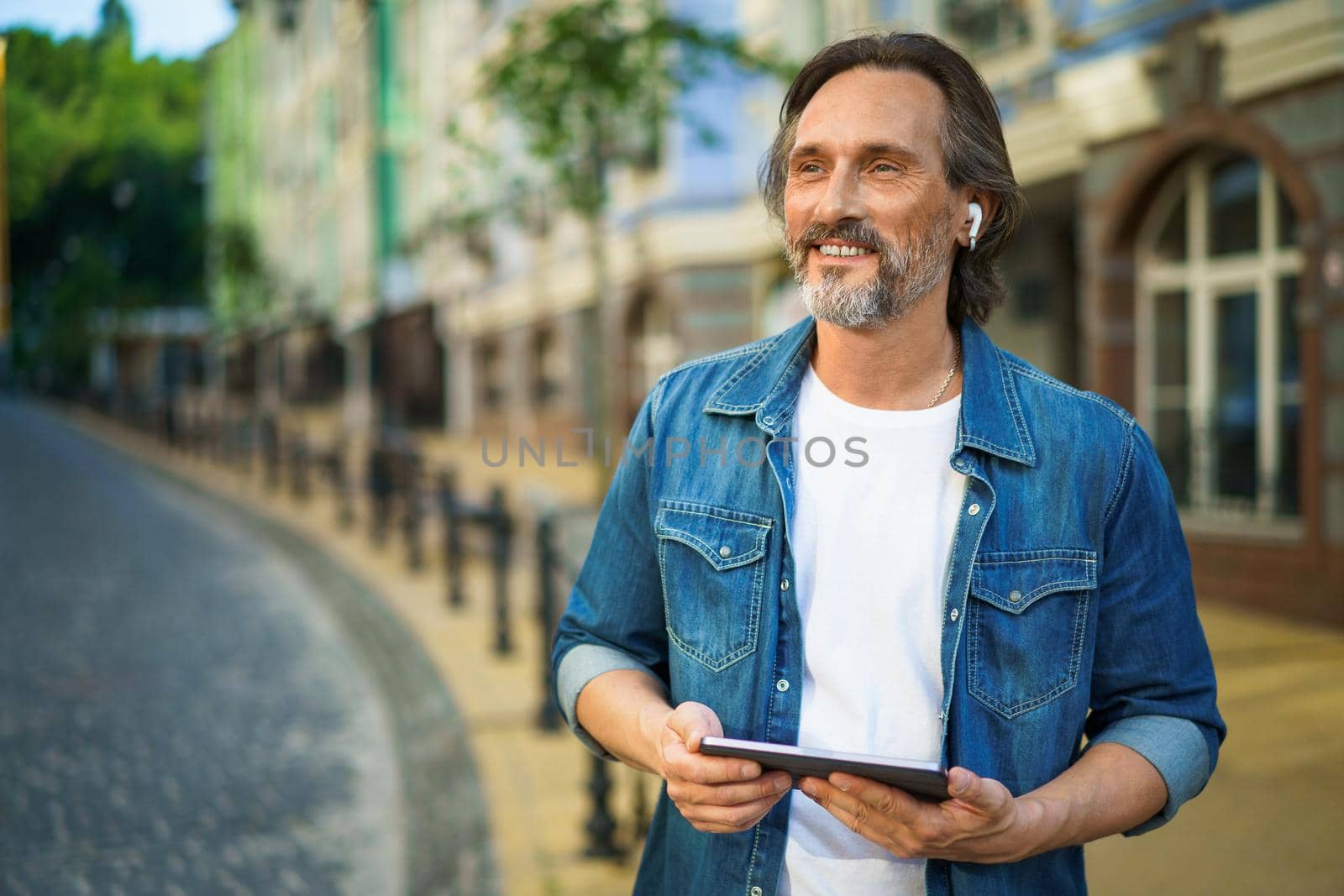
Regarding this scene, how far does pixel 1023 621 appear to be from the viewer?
5.46 ft

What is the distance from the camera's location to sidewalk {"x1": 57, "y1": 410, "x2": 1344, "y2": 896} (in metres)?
3.89

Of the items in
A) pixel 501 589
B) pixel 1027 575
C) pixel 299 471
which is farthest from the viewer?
pixel 299 471

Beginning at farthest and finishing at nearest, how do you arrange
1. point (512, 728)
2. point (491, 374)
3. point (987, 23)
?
1. point (491, 374)
2. point (987, 23)
3. point (512, 728)

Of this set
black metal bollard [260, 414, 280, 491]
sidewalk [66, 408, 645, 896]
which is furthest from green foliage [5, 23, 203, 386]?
black metal bollard [260, 414, 280, 491]

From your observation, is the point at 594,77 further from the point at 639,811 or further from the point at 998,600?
the point at 998,600

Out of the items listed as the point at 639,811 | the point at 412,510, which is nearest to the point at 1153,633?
the point at 639,811

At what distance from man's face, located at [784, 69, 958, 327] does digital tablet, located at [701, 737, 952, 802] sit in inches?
23.5

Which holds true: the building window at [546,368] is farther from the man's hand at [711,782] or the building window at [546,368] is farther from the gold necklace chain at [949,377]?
the man's hand at [711,782]

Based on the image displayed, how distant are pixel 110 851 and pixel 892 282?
159 inches

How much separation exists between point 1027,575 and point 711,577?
43 centimetres

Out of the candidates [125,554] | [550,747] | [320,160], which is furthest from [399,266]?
[550,747]

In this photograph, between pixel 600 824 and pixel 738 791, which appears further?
pixel 600 824

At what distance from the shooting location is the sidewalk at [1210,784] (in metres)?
3.89

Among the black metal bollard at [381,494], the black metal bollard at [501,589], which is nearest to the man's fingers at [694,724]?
the black metal bollard at [501,589]
